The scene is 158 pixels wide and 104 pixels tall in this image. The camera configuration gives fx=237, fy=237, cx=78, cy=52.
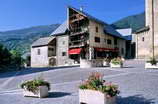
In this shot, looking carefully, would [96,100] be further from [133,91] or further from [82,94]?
[133,91]

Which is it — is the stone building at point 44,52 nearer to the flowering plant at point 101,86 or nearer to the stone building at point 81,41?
the stone building at point 81,41

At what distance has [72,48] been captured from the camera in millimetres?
51938

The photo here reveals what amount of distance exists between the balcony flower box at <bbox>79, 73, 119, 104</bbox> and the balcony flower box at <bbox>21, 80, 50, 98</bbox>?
293 centimetres

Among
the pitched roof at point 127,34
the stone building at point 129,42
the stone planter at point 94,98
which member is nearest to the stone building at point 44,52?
the stone building at point 129,42

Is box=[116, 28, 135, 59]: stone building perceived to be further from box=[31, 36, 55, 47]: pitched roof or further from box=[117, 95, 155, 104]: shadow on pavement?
box=[117, 95, 155, 104]: shadow on pavement

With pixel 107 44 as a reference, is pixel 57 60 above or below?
below

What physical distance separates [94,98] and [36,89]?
3935 mm

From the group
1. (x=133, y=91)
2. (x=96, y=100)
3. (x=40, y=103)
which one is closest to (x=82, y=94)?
(x=96, y=100)

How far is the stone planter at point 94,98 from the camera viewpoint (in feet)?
29.9

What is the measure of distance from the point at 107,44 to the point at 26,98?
4285 centimetres

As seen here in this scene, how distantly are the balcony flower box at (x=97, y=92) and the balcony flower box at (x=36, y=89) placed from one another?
2930mm

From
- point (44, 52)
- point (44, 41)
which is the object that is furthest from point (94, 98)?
point (44, 41)

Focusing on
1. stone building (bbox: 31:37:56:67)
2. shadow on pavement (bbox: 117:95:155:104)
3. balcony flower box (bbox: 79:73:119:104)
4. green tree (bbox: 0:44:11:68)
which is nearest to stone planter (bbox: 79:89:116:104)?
balcony flower box (bbox: 79:73:119:104)

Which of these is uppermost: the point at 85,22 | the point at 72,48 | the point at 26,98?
the point at 85,22
